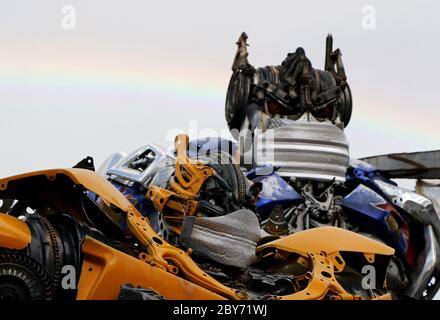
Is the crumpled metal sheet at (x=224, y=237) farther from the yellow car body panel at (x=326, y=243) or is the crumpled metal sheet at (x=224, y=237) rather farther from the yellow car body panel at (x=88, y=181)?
the yellow car body panel at (x=88, y=181)

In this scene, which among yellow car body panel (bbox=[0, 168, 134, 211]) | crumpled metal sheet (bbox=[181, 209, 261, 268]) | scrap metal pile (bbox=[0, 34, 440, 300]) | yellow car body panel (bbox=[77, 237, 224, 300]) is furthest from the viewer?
crumpled metal sheet (bbox=[181, 209, 261, 268])

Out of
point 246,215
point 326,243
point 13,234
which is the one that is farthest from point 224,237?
point 13,234

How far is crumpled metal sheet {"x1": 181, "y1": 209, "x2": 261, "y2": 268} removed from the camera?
16.6 ft

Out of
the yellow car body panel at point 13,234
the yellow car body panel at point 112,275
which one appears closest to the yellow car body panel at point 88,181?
the yellow car body panel at point 13,234

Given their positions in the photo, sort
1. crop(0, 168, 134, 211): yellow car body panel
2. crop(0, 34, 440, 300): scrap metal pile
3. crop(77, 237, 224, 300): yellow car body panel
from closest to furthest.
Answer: crop(77, 237, 224, 300): yellow car body panel, crop(0, 34, 440, 300): scrap metal pile, crop(0, 168, 134, 211): yellow car body panel

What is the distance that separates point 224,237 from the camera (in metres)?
5.20

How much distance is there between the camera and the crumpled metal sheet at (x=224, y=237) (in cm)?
506

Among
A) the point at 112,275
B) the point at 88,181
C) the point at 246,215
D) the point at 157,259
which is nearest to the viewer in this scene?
the point at 112,275

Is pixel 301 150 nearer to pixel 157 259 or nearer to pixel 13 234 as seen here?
pixel 157 259

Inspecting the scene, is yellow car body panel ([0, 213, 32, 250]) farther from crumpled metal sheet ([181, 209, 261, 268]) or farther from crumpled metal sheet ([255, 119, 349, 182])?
crumpled metal sheet ([255, 119, 349, 182])

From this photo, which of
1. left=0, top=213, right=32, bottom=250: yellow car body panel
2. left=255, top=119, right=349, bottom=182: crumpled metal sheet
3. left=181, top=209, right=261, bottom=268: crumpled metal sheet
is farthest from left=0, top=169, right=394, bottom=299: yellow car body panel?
left=255, top=119, right=349, bottom=182: crumpled metal sheet

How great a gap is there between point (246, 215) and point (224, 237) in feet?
0.95
